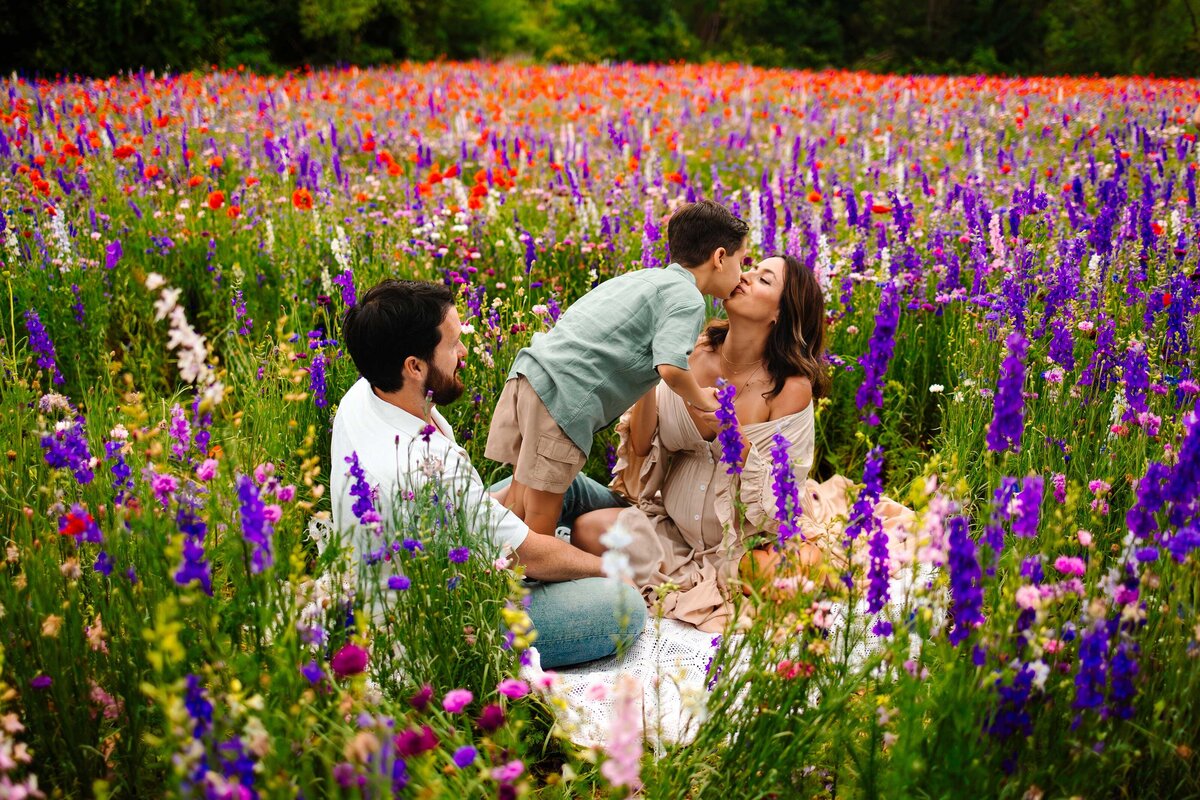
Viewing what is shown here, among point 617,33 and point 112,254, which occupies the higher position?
point 617,33

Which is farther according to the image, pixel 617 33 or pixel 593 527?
pixel 617 33

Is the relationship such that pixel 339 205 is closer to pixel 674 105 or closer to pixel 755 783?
pixel 755 783

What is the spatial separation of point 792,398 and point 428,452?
153 centimetres

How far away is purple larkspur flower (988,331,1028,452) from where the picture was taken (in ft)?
5.71

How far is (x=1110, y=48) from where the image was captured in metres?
18.9

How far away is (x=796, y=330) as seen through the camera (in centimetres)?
329

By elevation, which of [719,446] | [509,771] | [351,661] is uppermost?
[351,661]

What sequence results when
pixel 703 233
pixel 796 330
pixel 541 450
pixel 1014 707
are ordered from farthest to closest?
pixel 796 330 → pixel 703 233 → pixel 541 450 → pixel 1014 707

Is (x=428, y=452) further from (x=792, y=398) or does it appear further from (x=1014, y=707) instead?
(x=792, y=398)

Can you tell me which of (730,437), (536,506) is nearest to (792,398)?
(536,506)

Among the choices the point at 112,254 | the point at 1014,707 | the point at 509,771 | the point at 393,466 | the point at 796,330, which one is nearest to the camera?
the point at 509,771

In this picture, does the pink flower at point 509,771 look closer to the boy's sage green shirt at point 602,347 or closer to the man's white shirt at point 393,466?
the man's white shirt at point 393,466

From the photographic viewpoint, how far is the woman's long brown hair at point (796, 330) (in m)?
3.27

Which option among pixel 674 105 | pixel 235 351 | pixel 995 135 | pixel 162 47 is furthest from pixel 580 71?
pixel 235 351
